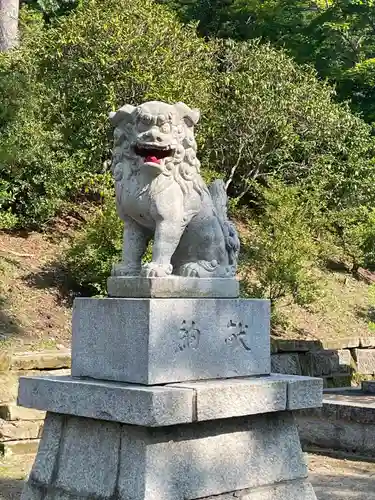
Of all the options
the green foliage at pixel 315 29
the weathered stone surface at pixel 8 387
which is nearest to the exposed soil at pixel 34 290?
the weathered stone surface at pixel 8 387

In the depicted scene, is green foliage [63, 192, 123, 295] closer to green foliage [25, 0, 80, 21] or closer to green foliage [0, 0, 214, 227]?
green foliage [0, 0, 214, 227]

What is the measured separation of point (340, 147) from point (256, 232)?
4.14 meters

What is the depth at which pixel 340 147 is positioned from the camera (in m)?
18.5

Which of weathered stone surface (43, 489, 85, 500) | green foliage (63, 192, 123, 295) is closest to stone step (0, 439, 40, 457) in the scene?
weathered stone surface (43, 489, 85, 500)

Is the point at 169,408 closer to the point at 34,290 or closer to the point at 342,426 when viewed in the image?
the point at 342,426

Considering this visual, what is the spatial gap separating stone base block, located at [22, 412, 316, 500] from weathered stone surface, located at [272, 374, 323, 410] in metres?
0.15

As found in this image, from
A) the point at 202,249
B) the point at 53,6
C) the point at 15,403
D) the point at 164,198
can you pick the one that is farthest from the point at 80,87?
the point at 164,198

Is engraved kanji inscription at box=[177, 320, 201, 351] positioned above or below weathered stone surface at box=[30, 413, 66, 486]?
above

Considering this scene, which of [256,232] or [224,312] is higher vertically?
[256,232]

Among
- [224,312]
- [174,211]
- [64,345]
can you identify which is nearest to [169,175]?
[174,211]

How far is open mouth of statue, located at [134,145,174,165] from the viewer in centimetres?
499

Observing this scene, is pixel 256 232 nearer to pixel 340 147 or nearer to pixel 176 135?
pixel 340 147

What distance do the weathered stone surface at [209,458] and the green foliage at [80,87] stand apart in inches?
392

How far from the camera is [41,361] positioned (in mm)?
9453
